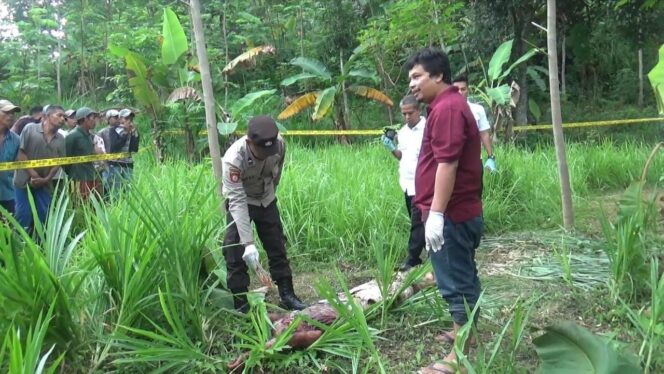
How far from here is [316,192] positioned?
18.9ft

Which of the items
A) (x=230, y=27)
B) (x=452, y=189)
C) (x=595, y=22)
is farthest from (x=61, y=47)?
(x=452, y=189)

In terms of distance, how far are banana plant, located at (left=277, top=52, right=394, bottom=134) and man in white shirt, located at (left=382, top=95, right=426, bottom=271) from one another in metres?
7.11

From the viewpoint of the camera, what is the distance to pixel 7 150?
5.26 m

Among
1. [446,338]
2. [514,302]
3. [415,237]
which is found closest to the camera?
[446,338]

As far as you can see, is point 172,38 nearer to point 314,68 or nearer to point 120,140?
point 120,140

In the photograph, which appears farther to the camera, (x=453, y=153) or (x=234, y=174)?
(x=234, y=174)

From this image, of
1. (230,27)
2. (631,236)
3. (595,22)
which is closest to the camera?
(631,236)

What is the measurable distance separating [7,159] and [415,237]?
368 centimetres

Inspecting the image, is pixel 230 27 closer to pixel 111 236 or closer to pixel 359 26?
pixel 359 26

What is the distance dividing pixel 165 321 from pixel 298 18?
13854 mm

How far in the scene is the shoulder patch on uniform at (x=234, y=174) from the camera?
3643 millimetres

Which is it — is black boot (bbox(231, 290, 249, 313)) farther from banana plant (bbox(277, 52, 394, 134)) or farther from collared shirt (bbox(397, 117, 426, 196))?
banana plant (bbox(277, 52, 394, 134))

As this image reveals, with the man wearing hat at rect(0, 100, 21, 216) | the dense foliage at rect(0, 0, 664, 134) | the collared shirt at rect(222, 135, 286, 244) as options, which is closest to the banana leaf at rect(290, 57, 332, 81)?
the dense foliage at rect(0, 0, 664, 134)

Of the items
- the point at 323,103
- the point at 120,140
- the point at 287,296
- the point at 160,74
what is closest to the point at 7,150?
the point at 120,140
